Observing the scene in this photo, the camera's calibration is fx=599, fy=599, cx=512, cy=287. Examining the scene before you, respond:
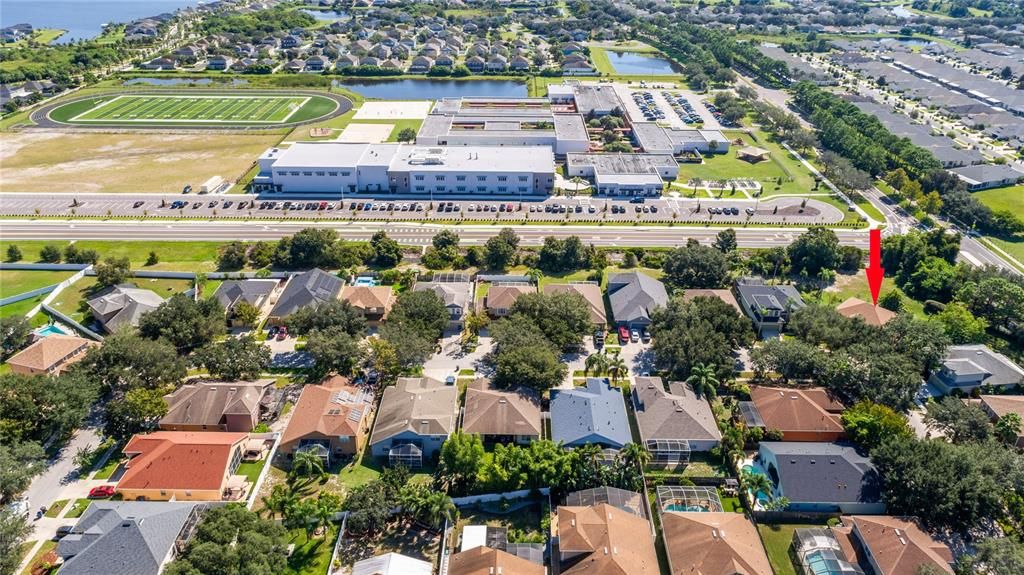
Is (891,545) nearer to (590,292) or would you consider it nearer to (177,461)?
(590,292)

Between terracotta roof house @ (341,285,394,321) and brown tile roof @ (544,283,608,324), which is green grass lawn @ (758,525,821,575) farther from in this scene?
terracotta roof house @ (341,285,394,321)

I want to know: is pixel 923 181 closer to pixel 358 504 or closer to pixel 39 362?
pixel 358 504

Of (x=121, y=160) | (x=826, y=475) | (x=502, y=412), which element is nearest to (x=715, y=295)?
→ (x=826, y=475)

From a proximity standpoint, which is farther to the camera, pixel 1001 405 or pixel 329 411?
pixel 1001 405

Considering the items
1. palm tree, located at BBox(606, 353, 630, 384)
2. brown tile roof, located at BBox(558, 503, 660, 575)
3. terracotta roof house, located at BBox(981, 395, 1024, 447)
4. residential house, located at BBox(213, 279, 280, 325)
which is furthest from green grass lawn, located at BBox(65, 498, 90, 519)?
terracotta roof house, located at BBox(981, 395, 1024, 447)

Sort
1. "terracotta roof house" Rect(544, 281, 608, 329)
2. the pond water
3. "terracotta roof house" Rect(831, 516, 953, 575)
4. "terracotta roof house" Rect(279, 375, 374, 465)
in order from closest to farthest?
"terracotta roof house" Rect(831, 516, 953, 575)
"terracotta roof house" Rect(279, 375, 374, 465)
"terracotta roof house" Rect(544, 281, 608, 329)
the pond water
